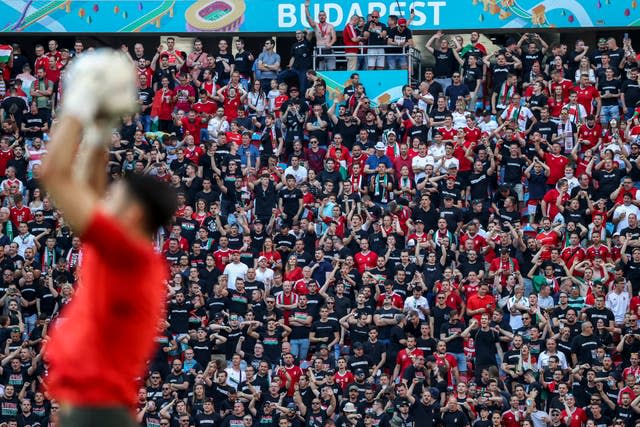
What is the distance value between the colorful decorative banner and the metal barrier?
0.81 feet

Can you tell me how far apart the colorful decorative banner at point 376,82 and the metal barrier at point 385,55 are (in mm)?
247

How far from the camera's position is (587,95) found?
23.1 meters

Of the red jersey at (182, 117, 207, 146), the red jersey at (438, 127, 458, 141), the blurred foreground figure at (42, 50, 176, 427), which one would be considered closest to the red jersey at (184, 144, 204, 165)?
the red jersey at (182, 117, 207, 146)

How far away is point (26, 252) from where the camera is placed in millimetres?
20828

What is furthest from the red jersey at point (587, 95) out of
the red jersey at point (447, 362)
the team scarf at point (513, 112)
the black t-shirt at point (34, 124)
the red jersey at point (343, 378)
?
the black t-shirt at point (34, 124)

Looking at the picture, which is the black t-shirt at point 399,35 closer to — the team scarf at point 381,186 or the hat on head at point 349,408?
the team scarf at point 381,186

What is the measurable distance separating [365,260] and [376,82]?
5989 mm

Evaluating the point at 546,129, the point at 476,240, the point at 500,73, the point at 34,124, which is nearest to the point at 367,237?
→ the point at 476,240

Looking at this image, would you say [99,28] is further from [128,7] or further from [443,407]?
[443,407]

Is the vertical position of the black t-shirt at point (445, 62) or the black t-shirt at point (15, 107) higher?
the black t-shirt at point (445, 62)

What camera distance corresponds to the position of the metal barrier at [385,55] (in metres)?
25.2

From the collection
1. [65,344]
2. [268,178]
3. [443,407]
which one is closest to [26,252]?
[268,178]

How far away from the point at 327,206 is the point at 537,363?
461cm

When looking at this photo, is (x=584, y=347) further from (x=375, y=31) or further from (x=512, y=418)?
(x=375, y=31)
